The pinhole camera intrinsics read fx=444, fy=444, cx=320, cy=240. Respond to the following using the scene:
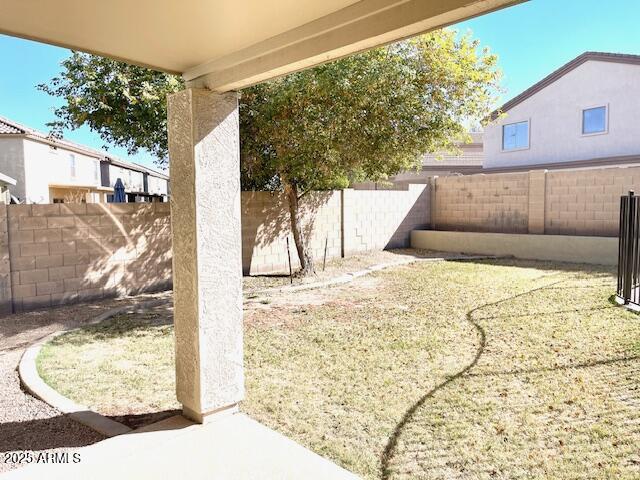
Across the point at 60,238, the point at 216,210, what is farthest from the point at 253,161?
the point at 216,210

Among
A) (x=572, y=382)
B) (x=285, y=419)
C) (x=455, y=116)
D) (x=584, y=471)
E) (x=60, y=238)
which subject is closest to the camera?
(x=584, y=471)

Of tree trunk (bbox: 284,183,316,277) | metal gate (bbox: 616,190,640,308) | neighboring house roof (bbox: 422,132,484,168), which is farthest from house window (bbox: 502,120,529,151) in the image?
tree trunk (bbox: 284,183,316,277)

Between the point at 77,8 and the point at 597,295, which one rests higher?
the point at 77,8

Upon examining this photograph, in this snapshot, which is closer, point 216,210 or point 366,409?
point 216,210

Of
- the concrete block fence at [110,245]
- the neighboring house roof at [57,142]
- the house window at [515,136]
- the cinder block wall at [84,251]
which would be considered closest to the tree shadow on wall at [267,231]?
the concrete block fence at [110,245]

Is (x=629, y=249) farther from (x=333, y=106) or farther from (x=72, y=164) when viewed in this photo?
(x=72, y=164)

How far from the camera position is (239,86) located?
2914 mm

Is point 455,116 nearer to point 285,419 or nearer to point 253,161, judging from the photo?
point 253,161

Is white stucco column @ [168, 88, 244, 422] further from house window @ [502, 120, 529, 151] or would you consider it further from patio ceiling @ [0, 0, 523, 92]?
house window @ [502, 120, 529, 151]

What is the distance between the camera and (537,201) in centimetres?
1287

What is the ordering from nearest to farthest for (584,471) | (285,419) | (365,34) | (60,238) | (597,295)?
(365,34) < (584,471) < (285,419) < (60,238) < (597,295)

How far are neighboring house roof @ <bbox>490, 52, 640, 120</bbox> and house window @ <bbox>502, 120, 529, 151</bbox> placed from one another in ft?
2.80

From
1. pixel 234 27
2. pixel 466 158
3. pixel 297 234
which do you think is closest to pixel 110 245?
pixel 297 234

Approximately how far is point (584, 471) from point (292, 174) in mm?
6981
